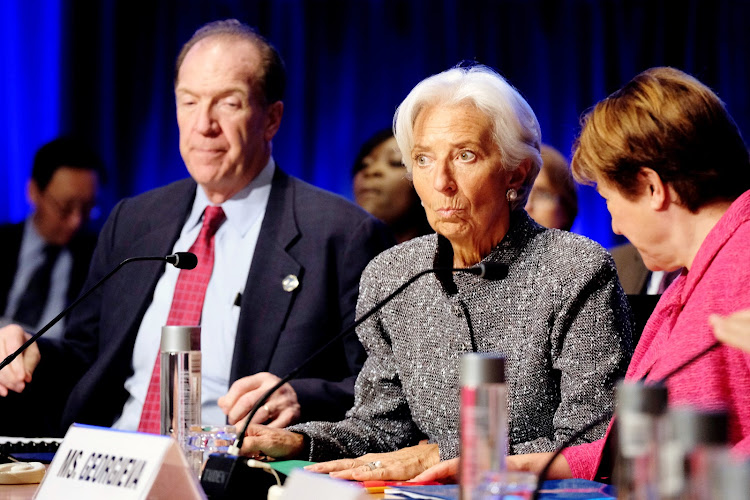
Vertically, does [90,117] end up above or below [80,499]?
→ above

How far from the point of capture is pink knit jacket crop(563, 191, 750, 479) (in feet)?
4.13

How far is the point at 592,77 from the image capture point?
4820mm

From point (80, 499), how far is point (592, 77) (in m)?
4.15

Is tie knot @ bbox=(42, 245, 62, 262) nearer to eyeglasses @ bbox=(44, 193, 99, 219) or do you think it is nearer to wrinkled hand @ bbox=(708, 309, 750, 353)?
eyeglasses @ bbox=(44, 193, 99, 219)

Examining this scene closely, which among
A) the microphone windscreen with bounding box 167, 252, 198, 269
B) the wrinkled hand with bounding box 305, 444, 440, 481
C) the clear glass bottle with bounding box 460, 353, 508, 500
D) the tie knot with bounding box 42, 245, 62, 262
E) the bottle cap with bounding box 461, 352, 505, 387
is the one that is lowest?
the wrinkled hand with bounding box 305, 444, 440, 481

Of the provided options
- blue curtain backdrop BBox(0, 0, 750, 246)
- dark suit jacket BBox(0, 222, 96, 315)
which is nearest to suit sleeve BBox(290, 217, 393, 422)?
dark suit jacket BBox(0, 222, 96, 315)

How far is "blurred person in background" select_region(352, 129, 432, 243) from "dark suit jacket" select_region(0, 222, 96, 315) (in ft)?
4.12

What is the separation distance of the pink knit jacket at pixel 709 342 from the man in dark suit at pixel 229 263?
2.82 ft

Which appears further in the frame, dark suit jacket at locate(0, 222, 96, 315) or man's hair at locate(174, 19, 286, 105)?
dark suit jacket at locate(0, 222, 96, 315)

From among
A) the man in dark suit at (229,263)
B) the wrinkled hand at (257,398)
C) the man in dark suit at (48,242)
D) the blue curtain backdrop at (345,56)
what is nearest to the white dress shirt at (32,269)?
the man in dark suit at (48,242)

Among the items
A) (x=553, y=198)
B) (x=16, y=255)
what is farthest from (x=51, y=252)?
(x=553, y=198)

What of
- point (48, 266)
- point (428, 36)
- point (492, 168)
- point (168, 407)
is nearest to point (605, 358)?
point (492, 168)

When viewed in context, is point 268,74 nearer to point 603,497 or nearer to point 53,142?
point 603,497

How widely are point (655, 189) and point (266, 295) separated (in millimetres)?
1106
